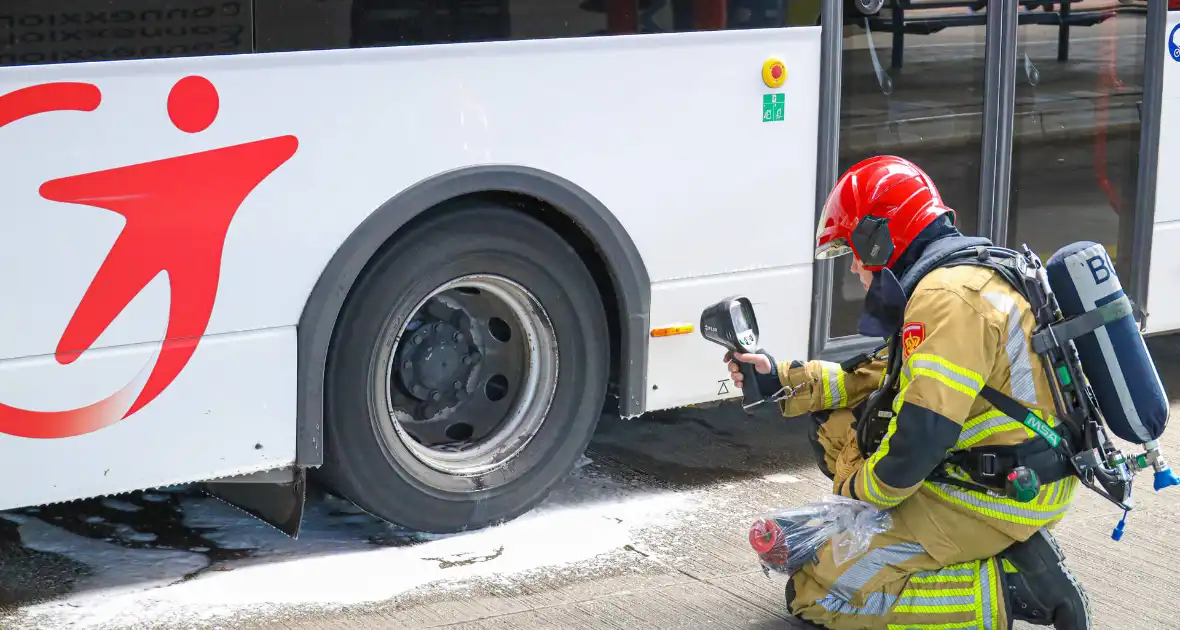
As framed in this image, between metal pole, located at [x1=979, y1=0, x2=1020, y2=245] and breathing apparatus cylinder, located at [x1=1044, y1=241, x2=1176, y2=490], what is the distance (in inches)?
82.4

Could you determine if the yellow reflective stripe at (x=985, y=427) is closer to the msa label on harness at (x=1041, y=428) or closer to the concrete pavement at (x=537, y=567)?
the msa label on harness at (x=1041, y=428)

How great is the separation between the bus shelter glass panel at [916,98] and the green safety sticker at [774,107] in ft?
0.90

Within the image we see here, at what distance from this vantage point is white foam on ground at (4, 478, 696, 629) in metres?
4.53

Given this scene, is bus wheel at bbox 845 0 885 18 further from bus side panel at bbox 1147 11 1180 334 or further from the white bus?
bus side panel at bbox 1147 11 1180 334

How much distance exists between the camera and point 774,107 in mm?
5434

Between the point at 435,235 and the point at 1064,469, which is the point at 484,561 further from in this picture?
the point at 1064,469

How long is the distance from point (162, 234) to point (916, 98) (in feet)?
9.38

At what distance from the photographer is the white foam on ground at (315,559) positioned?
453 cm

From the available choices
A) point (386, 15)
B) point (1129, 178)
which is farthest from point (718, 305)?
point (1129, 178)

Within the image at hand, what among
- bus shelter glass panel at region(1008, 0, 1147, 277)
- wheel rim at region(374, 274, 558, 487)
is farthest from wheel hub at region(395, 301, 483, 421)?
bus shelter glass panel at region(1008, 0, 1147, 277)

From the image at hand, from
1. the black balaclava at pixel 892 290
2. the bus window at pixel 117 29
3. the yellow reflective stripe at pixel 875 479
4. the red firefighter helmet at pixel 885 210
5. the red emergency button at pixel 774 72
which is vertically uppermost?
the bus window at pixel 117 29

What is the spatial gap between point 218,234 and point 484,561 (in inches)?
52.9

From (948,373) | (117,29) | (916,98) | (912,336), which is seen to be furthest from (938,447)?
(117,29)

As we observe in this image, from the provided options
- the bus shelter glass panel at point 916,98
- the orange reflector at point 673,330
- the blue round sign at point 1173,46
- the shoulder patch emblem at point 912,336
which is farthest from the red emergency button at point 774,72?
the blue round sign at point 1173,46
